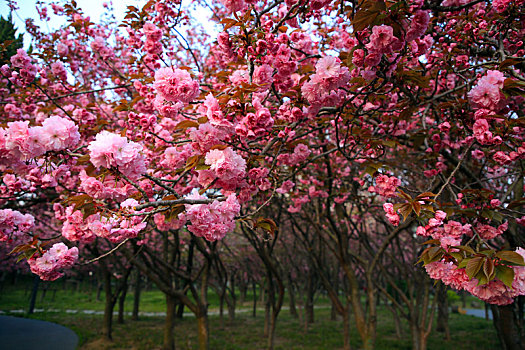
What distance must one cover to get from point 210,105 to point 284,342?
31.0 ft

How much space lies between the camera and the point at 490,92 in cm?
187

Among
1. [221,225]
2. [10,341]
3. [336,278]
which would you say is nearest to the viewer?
[221,225]

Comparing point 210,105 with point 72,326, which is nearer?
point 210,105

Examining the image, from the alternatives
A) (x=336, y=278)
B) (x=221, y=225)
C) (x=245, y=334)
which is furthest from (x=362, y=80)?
(x=336, y=278)

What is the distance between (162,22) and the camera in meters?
3.93

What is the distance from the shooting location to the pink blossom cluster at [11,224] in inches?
92.9


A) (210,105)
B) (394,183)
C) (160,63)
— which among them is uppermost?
(160,63)

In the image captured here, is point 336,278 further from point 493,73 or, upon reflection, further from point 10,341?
point 493,73

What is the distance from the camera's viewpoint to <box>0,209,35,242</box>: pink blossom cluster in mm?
2359

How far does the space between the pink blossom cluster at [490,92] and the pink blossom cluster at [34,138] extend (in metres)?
2.47

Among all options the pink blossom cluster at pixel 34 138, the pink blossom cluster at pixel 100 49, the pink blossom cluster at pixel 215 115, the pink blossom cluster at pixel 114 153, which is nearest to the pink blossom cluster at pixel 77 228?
the pink blossom cluster at pixel 34 138

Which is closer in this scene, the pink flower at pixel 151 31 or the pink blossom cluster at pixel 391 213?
the pink blossom cluster at pixel 391 213

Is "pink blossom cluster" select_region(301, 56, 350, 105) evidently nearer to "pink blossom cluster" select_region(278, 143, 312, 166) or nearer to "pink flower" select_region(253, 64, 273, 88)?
"pink flower" select_region(253, 64, 273, 88)

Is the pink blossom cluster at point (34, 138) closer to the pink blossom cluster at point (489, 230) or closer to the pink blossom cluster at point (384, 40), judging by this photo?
the pink blossom cluster at point (384, 40)
